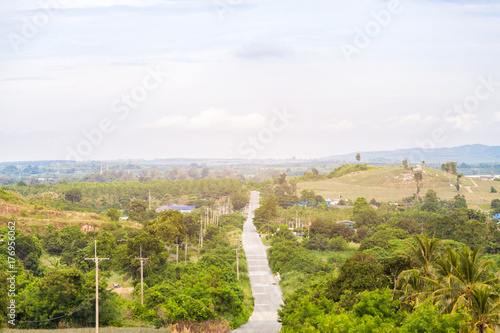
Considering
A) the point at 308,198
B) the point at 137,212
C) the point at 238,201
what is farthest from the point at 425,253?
the point at 308,198

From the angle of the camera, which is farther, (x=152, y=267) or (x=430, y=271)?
(x=152, y=267)

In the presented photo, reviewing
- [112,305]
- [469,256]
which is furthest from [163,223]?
[469,256]

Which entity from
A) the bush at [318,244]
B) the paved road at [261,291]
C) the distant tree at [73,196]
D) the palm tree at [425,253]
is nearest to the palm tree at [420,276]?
the palm tree at [425,253]

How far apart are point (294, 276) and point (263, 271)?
7270 millimetres

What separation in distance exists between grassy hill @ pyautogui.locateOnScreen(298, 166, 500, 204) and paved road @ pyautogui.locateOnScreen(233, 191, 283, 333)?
6431 centimetres

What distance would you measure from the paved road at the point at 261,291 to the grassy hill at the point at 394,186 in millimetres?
64307

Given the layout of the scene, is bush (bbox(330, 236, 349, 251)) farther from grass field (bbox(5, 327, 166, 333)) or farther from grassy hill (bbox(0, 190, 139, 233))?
grass field (bbox(5, 327, 166, 333))

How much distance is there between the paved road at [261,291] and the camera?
33.3 metres

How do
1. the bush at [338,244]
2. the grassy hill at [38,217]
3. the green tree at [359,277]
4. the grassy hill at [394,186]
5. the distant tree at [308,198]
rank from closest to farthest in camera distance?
the green tree at [359,277], the bush at [338,244], the grassy hill at [38,217], the distant tree at [308,198], the grassy hill at [394,186]

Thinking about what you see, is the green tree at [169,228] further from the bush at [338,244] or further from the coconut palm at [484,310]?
the coconut palm at [484,310]

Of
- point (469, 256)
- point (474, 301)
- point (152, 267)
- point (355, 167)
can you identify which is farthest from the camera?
point (355, 167)

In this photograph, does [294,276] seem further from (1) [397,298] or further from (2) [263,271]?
(1) [397,298]

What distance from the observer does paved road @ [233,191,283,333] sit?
1309 inches

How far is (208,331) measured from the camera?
96.8 ft
